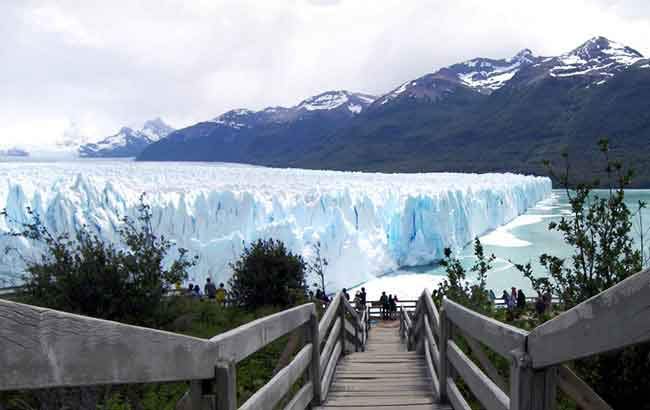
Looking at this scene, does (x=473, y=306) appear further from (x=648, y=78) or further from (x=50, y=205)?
(x=648, y=78)

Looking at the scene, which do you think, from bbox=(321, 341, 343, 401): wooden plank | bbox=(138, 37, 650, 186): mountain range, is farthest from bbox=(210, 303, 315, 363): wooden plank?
bbox=(138, 37, 650, 186): mountain range

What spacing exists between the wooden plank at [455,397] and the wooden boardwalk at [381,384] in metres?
0.09

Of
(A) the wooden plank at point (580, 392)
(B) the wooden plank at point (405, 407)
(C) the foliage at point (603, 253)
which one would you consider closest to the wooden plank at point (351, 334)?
(C) the foliage at point (603, 253)

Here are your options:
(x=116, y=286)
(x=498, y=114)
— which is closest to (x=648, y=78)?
(x=498, y=114)

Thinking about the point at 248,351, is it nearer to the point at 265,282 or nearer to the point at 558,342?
the point at 558,342

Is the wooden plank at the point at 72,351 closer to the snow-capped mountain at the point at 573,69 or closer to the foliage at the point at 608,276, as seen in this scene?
the foliage at the point at 608,276

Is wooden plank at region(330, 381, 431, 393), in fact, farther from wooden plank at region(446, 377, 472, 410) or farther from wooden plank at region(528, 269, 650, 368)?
wooden plank at region(528, 269, 650, 368)

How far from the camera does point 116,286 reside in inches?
227

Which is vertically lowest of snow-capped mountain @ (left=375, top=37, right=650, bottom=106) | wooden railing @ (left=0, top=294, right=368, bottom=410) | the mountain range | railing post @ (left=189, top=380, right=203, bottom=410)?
railing post @ (left=189, top=380, right=203, bottom=410)

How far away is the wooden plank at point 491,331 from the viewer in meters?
1.91

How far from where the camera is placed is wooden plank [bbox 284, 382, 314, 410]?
298cm

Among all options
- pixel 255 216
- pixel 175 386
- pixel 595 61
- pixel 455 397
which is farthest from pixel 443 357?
pixel 595 61

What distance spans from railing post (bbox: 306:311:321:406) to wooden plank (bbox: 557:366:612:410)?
2.12 meters

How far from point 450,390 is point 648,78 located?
120486mm
